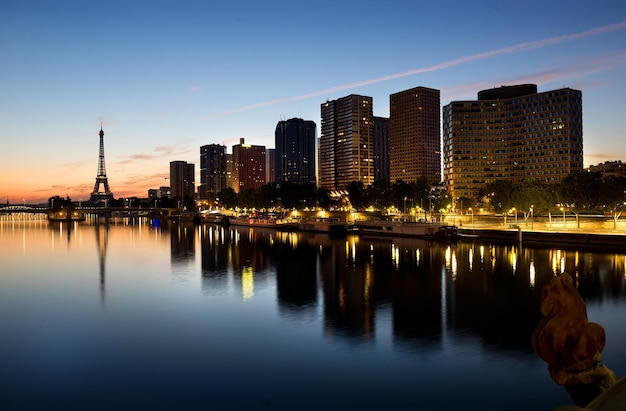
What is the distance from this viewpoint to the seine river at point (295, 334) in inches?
642

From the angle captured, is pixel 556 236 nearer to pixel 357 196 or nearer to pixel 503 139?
pixel 357 196

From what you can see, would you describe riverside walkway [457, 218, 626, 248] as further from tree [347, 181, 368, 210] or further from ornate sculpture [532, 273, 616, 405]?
tree [347, 181, 368, 210]

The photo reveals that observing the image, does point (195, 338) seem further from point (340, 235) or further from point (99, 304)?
point (340, 235)

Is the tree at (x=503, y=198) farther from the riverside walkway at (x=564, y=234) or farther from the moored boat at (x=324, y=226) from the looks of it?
the moored boat at (x=324, y=226)

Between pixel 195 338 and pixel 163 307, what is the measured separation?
844 centimetres

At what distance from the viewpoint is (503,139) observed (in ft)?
605

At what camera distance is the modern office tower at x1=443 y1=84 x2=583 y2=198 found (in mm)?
170750

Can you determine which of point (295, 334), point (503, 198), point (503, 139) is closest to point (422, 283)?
point (295, 334)

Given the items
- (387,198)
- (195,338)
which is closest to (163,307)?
(195,338)

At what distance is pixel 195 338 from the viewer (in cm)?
2322

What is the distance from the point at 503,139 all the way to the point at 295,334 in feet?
589

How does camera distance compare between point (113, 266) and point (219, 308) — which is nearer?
point (219, 308)

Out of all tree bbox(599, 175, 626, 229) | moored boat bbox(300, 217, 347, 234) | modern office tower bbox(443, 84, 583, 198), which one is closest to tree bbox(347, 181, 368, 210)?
moored boat bbox(300, 217, 347, 234)

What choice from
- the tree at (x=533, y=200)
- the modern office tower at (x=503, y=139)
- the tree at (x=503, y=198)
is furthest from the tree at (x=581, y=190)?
the modern office tower at (x=503, y=139)
